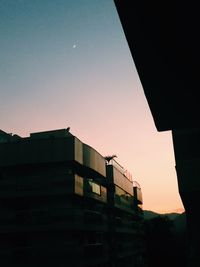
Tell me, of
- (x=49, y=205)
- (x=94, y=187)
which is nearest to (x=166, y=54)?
(x=49, y=205)

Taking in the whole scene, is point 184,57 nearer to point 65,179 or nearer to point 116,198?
point 65,179

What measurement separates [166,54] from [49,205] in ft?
98.4

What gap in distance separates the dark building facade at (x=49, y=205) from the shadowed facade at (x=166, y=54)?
26332mm

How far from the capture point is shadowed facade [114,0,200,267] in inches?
93.0

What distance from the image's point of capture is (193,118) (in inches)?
191


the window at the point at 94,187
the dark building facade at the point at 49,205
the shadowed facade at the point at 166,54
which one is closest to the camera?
the shadowed facade at the point at 166,54

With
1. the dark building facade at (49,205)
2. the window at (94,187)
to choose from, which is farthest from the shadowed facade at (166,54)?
the window at (94,187)

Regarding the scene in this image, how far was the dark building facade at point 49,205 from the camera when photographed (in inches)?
1138

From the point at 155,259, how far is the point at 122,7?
179ft

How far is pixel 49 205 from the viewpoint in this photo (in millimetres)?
31125

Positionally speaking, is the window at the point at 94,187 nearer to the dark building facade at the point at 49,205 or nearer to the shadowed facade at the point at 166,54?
the dark building facade at the point at 49,205

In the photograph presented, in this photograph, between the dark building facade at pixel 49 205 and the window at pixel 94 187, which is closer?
the dark building facade at pixel 49 205

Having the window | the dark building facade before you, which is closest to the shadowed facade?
the dark building facade

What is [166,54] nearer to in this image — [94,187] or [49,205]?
[49,205]
